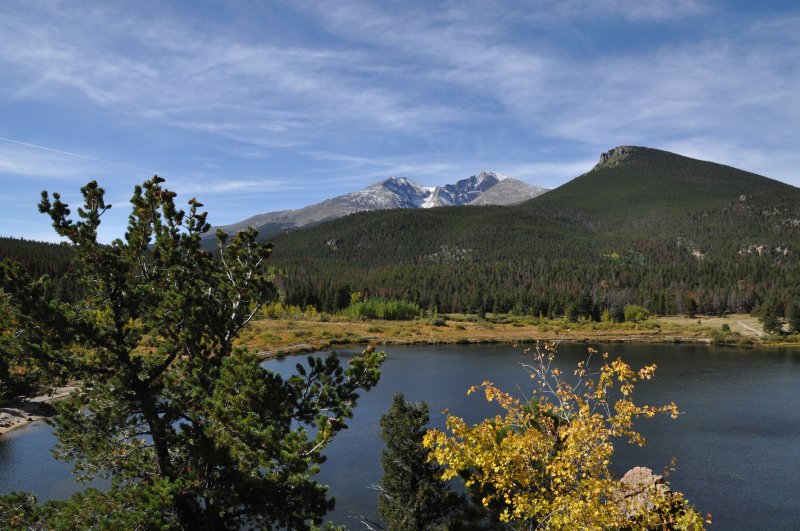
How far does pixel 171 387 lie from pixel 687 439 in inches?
1742

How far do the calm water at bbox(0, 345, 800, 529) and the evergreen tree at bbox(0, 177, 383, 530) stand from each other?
20.0 m

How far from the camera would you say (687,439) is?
44062 millimetres

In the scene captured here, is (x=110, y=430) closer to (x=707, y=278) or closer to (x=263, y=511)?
(x=263, y=511)

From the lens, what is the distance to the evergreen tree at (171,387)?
36.4 ft

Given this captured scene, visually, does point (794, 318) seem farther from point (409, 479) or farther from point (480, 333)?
point (409, 479)

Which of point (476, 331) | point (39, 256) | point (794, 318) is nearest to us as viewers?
point (794, 318)

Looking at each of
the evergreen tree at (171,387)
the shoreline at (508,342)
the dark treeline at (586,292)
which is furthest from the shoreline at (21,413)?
the dark treeline at (586,292)

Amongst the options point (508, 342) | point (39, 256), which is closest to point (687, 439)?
point (508, 342)

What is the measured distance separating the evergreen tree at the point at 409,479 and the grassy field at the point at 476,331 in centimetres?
6936

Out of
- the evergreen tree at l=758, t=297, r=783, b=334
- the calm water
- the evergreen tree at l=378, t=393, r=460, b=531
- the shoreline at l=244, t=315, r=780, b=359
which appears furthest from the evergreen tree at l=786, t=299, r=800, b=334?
the evergreen tree at l=378, t=393, r=460, b=531

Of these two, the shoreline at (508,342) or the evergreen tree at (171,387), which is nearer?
the evergreen tree at (171,387)

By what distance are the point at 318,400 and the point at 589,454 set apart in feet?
20.3

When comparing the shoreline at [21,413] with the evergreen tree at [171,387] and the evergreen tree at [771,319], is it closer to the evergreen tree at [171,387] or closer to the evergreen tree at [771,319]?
the evergreen tree at [171,387]

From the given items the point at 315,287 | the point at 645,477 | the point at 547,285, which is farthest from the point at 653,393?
the point at 547,285
